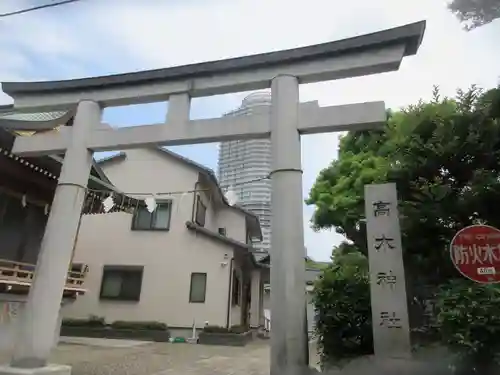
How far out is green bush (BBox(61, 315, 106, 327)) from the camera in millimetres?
16719

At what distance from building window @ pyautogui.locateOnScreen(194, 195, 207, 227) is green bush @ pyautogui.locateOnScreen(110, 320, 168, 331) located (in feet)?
16.0

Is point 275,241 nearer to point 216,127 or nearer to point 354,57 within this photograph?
point 216,127

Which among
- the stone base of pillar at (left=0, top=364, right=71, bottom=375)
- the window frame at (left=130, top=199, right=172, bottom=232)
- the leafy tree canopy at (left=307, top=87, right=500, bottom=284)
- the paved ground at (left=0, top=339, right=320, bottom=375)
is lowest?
the paved ground at (left=0, top=339, right=320, bottom=375)

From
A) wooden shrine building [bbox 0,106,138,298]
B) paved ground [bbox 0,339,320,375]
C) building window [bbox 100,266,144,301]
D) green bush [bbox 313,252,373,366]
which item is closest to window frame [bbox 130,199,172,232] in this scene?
building window [bbox 100,266,144,301]

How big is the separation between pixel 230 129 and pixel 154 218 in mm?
12508

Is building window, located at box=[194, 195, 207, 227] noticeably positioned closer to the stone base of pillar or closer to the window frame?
the window frame

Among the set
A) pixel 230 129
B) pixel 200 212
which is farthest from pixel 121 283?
pixel 230 129

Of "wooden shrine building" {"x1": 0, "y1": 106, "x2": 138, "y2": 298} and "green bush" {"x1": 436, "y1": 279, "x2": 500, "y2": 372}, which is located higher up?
"wooden shrine building" {"x1": 0, "y1": 106, "x2": 138, "y2": 298}

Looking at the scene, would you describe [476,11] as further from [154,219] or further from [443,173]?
[154,219]

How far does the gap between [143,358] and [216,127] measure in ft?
21.7

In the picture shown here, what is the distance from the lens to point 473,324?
4.66 metres

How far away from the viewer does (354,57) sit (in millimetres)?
6715

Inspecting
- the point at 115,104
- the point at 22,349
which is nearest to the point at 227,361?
the point at 22,349

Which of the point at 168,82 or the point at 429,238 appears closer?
the point at 429,238
